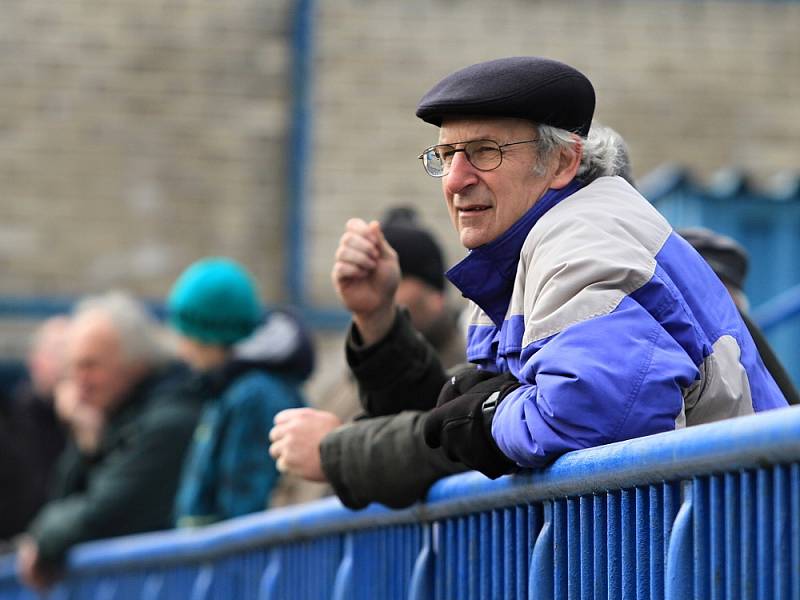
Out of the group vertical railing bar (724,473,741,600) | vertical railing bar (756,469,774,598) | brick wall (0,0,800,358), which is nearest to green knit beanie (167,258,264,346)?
vertical railing bar (724,473,741,600)

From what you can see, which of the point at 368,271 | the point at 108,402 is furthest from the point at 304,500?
the point at 368,271

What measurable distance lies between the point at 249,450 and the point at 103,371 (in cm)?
185

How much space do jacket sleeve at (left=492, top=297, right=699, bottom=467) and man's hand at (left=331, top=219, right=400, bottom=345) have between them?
50.7 inches

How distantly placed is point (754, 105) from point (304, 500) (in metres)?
11.3

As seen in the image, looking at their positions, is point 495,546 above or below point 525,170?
below

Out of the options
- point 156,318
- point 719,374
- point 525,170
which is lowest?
point 156,318

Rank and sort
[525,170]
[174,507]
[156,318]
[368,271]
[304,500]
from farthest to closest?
1. [156,318]
2. [174,507]
3. [304,500]
4. [368,271]
5. [525,170]

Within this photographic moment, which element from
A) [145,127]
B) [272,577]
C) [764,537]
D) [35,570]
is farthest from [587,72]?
[764,537]

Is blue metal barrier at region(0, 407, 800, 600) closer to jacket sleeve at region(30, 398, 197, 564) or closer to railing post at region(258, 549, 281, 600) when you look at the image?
railing post at region(258, 549, 281, 600)

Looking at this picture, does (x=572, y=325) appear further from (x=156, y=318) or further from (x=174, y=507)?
(x=156, y=318)

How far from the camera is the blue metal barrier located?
91.8 inches

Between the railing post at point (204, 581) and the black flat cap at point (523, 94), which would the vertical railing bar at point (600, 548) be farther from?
the railing post at point (204, 581)

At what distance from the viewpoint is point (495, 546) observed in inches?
135

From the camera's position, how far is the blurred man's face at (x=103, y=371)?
7781 millimetres
